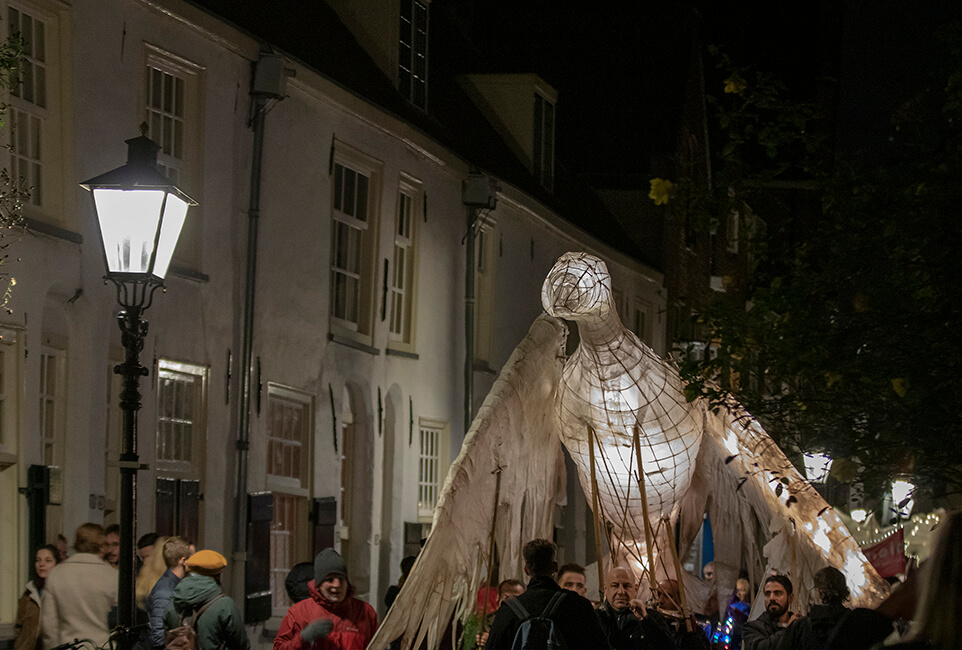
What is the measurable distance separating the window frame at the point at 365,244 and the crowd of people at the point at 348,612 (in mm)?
5293

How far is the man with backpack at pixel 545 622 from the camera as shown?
657 cm

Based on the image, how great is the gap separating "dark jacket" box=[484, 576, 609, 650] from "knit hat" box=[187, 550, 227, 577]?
6.66ft

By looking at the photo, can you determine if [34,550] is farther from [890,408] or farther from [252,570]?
[890,408]

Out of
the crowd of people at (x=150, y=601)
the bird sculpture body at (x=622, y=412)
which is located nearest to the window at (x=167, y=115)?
the bird sculpture body at (x=622, y=412)

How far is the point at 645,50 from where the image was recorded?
27.5 m

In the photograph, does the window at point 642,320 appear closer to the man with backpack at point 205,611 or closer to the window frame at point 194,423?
the window frame at point 194,423

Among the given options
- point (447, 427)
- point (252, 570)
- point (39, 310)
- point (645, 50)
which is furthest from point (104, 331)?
point (645, 50)

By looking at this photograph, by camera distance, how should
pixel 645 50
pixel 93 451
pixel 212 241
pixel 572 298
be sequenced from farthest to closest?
pixel 645 50
pixel 212 241
pixel 93 451
pixel 572 298

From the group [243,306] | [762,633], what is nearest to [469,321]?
[243,306]

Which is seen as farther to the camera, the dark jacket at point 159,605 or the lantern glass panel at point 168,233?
the dark jacket at point 159,605

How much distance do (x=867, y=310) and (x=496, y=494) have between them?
3569 mm

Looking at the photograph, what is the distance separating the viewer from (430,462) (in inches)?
699

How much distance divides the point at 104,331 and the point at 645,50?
18.2 m

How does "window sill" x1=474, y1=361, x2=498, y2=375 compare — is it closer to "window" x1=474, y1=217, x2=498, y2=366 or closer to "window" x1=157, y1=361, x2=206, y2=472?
"window" x1=474, y1=217, x2=498, y2=366
